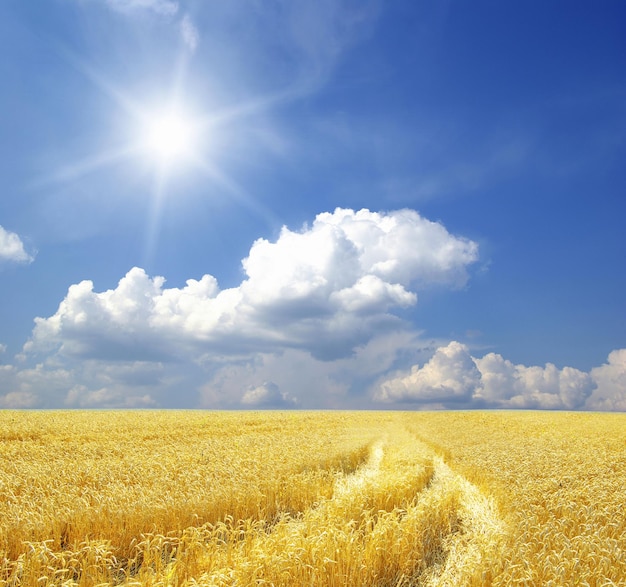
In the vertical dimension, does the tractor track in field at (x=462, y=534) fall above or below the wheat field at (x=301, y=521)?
below

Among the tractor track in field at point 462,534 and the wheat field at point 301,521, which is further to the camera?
the tractor track in field at point 462,534

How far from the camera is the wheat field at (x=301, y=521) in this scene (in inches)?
260

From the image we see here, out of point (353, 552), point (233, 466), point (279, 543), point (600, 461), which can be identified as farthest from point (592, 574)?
point (600, 461)

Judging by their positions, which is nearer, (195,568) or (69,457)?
(195,568)

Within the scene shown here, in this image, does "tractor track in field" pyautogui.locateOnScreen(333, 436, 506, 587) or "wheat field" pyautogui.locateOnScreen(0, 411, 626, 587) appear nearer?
"wheat field" pyautogui.locateOnScreen(0, 411, 626, 587)

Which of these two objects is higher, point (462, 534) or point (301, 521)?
point (301, 521)

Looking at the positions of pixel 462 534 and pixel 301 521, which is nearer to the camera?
pixel 462 534

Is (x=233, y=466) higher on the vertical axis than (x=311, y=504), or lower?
higher

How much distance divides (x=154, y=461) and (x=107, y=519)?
5734 mm

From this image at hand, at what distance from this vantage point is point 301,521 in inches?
410

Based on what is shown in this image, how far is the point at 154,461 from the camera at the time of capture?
1430cm

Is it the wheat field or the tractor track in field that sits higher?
the wheat field

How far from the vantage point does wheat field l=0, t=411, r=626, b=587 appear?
260 inches

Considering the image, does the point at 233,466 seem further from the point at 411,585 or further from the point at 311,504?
the point at 411,585
